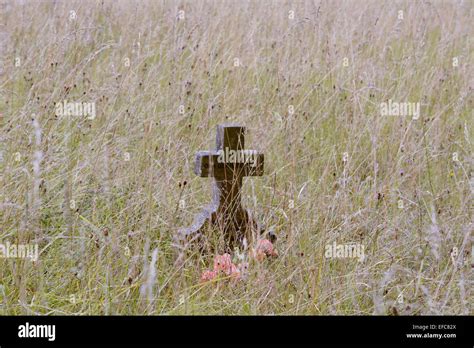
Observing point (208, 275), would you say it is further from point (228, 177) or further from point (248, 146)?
point (248, 146)

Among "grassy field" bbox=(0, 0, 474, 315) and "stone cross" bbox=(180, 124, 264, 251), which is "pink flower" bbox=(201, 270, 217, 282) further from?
"stone cross" bbox=(180, 124, 264, 251)

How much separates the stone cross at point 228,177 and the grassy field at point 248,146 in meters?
0.12

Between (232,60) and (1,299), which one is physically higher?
(232,60)

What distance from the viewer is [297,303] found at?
294cm

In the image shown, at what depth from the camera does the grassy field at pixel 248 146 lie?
9.91ft

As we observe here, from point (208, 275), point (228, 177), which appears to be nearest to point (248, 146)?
point (228, 177)

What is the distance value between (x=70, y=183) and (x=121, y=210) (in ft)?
1.16

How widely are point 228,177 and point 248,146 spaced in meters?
0.68

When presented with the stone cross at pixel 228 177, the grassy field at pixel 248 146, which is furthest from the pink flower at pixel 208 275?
the stone cross at pixel 228 177

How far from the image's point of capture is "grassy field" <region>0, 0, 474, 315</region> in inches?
119

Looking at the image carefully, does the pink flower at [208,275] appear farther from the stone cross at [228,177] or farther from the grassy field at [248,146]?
the stone cross at [228,177]
